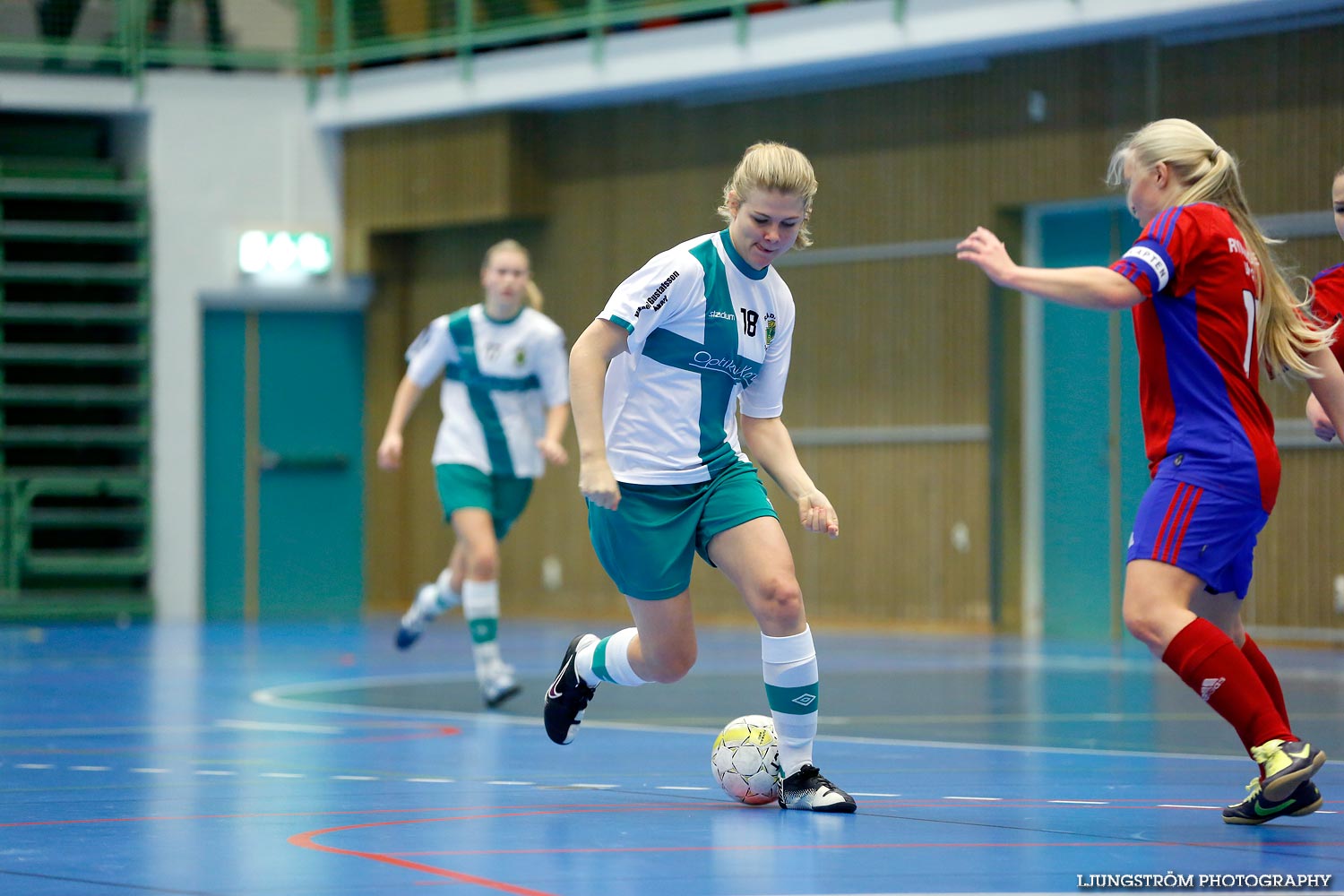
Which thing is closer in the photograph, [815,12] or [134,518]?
[815,12]

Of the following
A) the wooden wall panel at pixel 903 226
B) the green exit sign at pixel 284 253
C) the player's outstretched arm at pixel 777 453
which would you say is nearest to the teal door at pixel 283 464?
the green exit sign at pixel 284 253

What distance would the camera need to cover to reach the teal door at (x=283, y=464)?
59.3 feet

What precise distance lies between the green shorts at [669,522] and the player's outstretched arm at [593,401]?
0.36 feet

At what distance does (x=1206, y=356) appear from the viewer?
188 inches

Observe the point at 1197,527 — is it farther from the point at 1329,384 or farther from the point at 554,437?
the point at 554,437

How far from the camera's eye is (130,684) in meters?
10.2

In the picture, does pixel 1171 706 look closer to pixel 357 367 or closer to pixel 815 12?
pixel 815 12

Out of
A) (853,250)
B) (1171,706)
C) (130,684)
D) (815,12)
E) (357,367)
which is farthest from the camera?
(357,367)

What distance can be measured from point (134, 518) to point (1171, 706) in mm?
11765

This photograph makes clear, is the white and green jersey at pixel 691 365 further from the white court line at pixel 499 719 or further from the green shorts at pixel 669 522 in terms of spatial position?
the white court line at pixel 499 719

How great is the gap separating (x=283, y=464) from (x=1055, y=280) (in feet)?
48.2

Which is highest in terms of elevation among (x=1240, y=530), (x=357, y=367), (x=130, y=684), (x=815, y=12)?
(x=815, y=12)

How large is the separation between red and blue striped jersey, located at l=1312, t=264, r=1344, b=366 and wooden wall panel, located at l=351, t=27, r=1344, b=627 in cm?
723

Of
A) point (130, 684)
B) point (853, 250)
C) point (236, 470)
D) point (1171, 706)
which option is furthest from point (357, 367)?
point (1171, 706)
